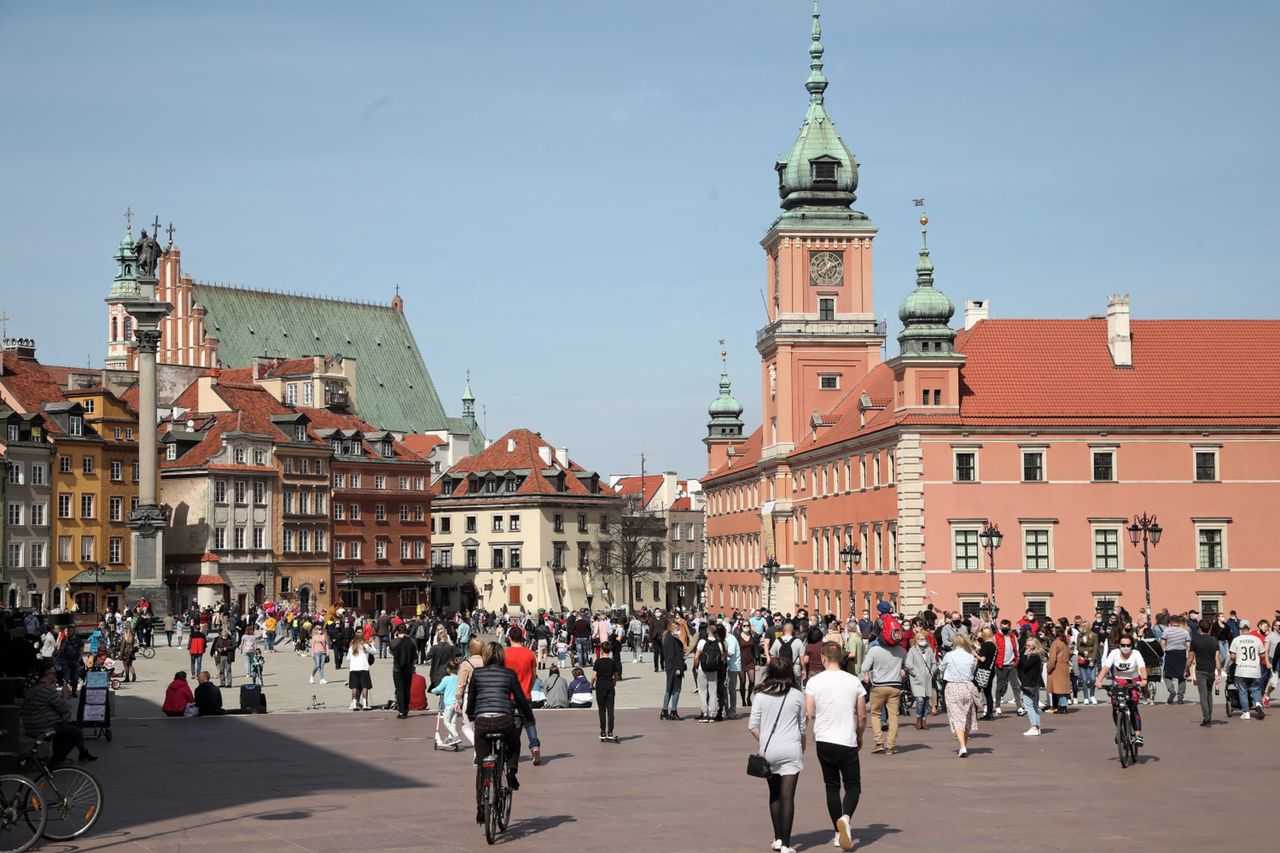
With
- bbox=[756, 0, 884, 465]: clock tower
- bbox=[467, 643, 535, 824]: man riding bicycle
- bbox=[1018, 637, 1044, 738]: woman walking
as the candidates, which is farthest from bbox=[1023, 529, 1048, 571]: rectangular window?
bbox=[467, 643, 535, 824]: man riding bicycle

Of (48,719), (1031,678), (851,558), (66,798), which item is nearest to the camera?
(66,798)

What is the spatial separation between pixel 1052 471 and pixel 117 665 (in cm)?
3685

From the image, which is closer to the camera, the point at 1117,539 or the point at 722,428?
the point at 1117,539

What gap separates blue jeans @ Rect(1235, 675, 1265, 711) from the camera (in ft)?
98.0

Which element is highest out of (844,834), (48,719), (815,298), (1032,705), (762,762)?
(815,298)

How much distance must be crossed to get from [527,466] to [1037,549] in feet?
203

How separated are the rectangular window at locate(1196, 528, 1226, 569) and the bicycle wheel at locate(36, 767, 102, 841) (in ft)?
191

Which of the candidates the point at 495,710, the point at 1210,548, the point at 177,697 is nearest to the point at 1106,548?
the point at 1210,548

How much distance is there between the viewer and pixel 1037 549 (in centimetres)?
6788

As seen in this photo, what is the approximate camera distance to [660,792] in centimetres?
2000

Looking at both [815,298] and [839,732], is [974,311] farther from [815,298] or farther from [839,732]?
[839,732]

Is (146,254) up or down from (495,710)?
up

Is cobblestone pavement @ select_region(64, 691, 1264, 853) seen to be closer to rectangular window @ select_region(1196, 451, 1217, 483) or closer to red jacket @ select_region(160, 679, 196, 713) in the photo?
red jacket @ select_region(160, 679, 196, 713)

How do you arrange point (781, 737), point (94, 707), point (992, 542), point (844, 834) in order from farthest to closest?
point (992, 542), point (94, 707), point (844, 834), point (781, 737)
